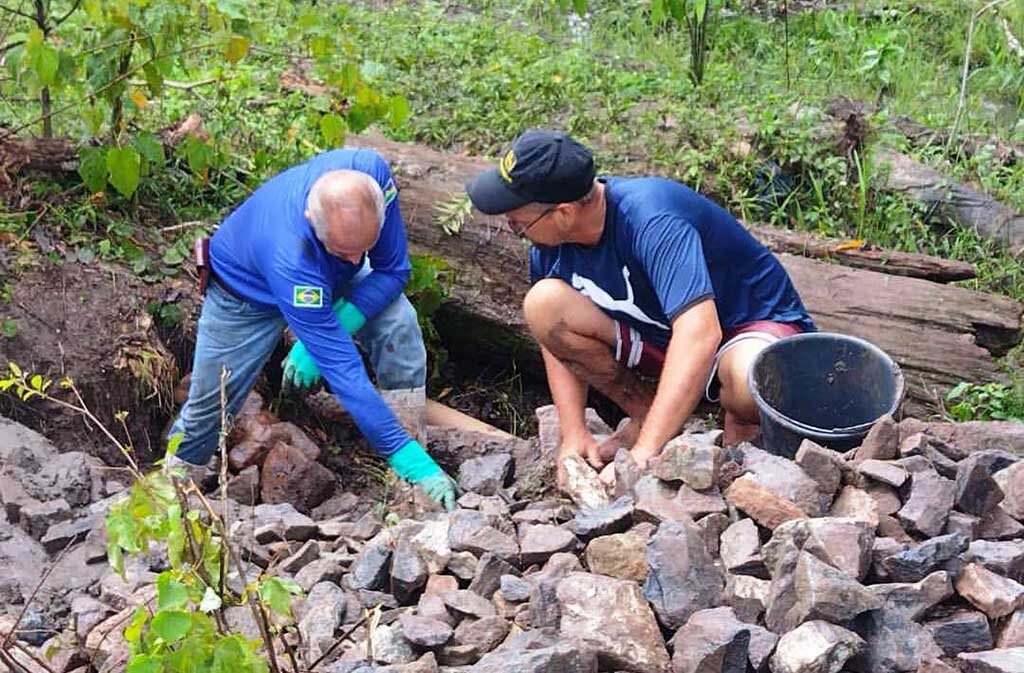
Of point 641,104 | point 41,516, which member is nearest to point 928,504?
point 41,516

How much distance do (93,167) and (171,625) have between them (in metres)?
3.16

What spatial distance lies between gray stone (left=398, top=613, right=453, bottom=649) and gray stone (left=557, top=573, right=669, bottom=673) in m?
0.26

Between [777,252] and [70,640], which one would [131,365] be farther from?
[777,252]

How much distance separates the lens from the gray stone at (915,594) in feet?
8.74

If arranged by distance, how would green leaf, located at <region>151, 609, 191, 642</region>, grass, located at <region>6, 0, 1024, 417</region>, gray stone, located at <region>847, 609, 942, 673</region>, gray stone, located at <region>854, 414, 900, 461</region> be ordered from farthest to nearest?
grass, located at <region>6, 0, 1024, 417</region>
gray stone, located at <region>854, 414, 900, 461</region>
gray stone, located at <region>847, 609, 942, 673</region>
green leaf, located at <region>151, 609, 191, 642</region>

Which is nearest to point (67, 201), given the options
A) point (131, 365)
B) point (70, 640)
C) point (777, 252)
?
point (131, 365)

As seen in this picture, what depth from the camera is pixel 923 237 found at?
5.52 meters

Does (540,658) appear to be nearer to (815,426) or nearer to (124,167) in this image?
(815,426)

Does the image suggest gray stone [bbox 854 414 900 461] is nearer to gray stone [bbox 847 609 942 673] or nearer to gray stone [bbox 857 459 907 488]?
gray stone [bbox 857 459 907 488]

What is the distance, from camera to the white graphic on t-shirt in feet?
13.1

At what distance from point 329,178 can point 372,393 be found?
69cm

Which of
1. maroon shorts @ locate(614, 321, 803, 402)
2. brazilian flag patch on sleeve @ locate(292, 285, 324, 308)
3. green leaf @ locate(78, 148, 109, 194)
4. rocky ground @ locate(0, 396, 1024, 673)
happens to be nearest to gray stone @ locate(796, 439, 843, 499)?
rocky ground @ locate(0, 396, 1024, 673)

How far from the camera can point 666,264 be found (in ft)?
12.1

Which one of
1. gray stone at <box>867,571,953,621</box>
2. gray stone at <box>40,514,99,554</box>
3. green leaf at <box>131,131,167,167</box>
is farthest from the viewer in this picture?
green leaf at <box>131,131,167,167</box>
